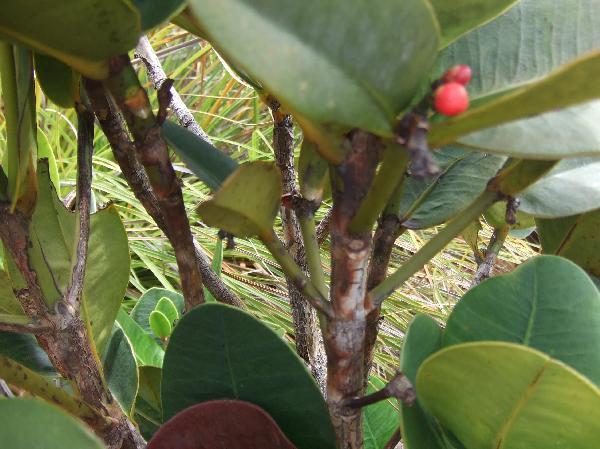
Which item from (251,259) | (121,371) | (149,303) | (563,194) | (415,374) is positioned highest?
(563,194)

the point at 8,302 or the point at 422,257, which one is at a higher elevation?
the point at 422,257

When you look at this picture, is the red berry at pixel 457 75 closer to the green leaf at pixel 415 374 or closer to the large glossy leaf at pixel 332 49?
the large glossy leaf at pixel 332 49

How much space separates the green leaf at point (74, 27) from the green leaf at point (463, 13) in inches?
5.4

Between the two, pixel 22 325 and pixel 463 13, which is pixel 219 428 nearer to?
pixel 22 325

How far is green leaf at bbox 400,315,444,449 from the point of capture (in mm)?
402

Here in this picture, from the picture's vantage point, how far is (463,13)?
33 centimetres

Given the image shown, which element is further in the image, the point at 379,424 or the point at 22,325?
the point at 379,424

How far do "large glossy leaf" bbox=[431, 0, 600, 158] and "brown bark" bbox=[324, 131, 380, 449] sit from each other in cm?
5

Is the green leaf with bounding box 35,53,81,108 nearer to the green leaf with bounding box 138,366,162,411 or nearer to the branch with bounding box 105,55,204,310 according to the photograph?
the branch with bounding box 105,55,204,310

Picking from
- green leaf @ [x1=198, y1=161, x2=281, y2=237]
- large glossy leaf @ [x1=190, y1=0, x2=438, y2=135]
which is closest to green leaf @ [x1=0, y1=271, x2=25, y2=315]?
green leaf @ [x1=198, y1=161, x2=281, y2=237]

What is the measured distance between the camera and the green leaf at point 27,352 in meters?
0.54

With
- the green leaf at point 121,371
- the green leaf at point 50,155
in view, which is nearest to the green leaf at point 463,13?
the green leaf at point 121,371

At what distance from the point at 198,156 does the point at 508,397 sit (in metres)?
0.24

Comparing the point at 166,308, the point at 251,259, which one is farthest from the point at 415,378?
the point at 251,259
